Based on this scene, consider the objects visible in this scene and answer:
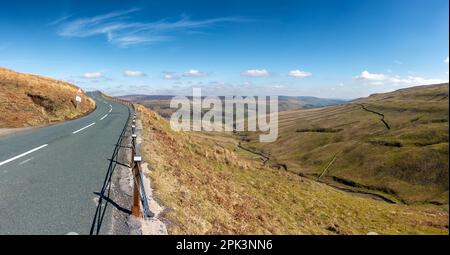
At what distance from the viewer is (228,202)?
53.0 ft

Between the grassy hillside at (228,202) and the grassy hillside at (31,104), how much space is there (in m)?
15.7

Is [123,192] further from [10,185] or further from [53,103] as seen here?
[53,103]

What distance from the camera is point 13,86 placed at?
40.9 metres

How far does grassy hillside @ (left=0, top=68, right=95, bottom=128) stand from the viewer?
110 ft

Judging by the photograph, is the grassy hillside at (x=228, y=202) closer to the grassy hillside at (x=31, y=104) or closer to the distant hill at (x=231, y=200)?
the distant hill at (x=231, y=200)

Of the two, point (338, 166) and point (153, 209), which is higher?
point (153, 209)

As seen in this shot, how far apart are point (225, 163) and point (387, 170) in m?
77.0

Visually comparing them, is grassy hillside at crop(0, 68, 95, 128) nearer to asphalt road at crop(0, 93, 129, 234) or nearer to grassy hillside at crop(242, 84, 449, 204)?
asphalt road at crop(0, 93, 129, 234)

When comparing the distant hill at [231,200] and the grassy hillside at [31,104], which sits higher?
the grassy hillside at [31,104]

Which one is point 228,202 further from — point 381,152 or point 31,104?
point 381,152

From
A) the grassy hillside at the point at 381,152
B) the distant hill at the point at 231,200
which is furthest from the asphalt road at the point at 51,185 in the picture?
the grassy hillside at the point at 381,152

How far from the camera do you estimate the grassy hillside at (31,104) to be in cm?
3362
